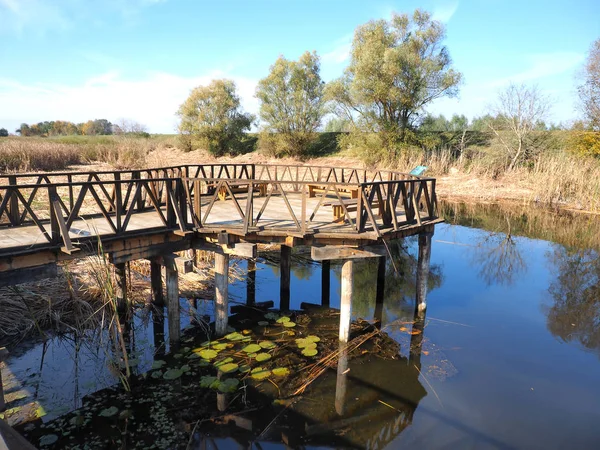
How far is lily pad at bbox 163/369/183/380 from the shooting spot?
283 inches

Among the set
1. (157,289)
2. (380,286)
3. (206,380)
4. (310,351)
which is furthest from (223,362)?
(380,286)

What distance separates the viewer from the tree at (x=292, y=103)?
40.9 m

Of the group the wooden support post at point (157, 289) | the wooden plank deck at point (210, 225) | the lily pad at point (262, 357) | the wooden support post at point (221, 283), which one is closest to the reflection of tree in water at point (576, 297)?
the wooden plank deck at point (210, 225)

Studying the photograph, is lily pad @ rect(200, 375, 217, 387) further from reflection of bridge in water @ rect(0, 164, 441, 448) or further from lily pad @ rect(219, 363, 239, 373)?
reflection of bridge in water @ rect(0, 164, 441, 448)

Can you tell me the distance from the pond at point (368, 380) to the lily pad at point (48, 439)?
3cm

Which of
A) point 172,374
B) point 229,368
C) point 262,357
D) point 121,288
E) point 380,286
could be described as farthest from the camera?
point 380,286

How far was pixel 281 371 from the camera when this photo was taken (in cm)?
740

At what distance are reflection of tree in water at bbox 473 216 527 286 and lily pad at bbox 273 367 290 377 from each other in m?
8.00

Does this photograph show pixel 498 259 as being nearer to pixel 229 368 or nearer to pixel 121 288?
pixel 229 368

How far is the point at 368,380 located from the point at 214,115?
40.2 metres

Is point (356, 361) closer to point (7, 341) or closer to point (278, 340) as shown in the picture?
point (278, 340)

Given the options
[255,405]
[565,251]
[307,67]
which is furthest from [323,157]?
[255,405]

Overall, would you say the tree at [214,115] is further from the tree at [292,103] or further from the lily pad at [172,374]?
the lily pad at [172,374]

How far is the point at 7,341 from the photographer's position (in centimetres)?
820
